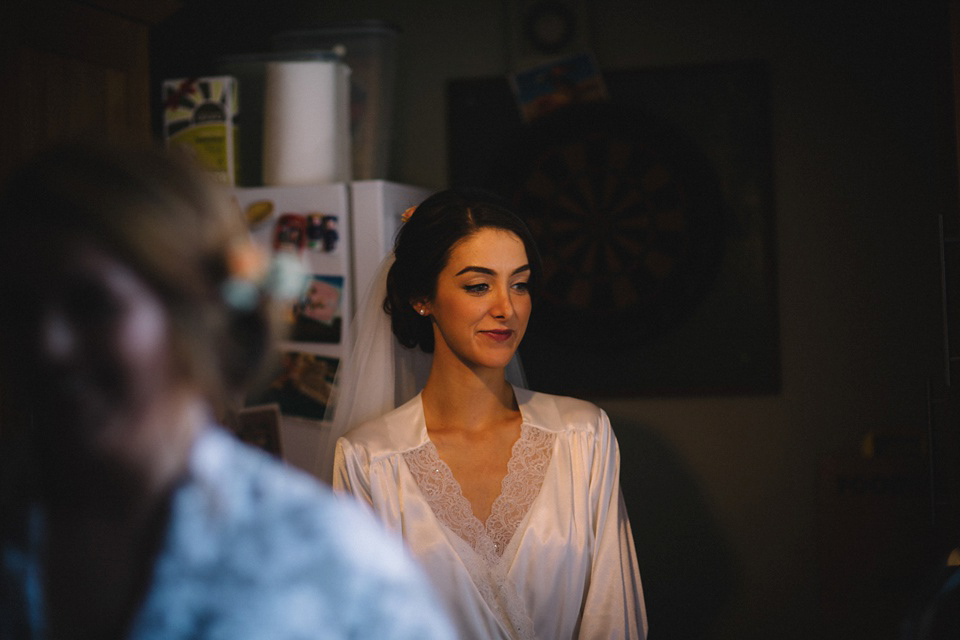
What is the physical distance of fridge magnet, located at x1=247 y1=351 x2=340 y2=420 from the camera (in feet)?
8.26

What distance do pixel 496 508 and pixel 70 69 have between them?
4.66ft

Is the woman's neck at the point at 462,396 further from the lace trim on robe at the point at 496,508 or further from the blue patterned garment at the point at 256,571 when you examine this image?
the blue patterned garment at the point at 256,571

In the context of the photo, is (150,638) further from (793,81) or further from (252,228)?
(793,81)

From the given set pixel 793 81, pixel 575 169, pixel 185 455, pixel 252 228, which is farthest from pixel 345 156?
pixel 185 455

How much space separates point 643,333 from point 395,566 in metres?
2.28

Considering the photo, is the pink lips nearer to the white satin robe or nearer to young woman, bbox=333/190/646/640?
young woman, bbox=333/190/646/640

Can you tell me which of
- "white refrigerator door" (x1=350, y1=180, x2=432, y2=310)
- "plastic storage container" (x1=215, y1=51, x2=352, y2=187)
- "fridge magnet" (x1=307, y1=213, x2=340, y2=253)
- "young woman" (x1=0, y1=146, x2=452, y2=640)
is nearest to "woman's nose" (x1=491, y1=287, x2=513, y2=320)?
"white refrigerator door" (x1=350, y1=180, x2=432, y2=310)

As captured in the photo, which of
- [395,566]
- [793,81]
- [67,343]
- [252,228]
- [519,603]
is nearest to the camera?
[67,343]

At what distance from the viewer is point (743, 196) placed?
2867 mm

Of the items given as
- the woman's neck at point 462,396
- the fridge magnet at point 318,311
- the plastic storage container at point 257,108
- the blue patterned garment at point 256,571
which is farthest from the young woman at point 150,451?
the plastic storage container at point 257,108

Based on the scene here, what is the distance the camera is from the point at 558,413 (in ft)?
6.62

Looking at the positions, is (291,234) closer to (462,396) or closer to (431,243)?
(431,243)

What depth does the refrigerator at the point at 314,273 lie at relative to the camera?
249cm

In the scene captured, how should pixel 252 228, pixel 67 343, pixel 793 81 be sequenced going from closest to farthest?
pixel 67 343 < pixel 252 228 < pixel 793 81
